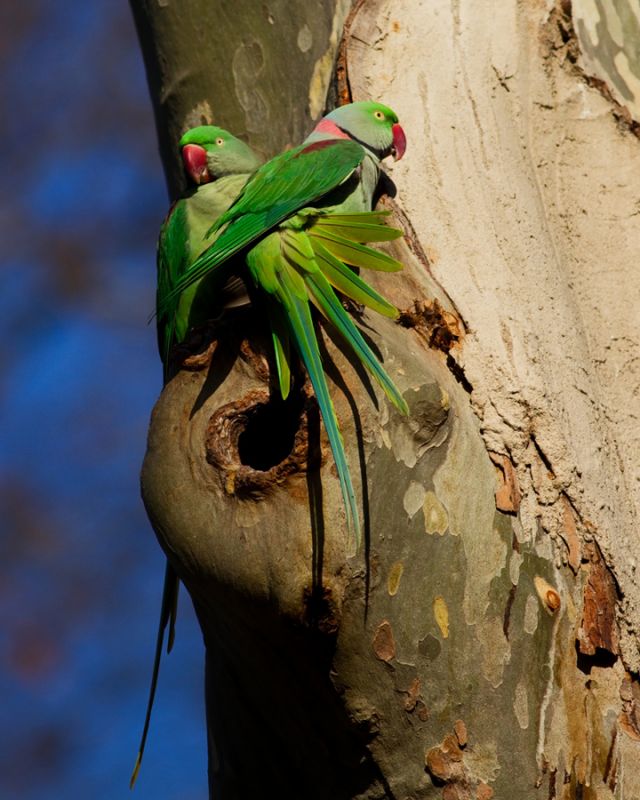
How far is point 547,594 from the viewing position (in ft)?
5.31

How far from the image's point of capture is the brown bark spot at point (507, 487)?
166cm

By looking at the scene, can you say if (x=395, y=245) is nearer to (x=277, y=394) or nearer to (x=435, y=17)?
(x=277, y=394)

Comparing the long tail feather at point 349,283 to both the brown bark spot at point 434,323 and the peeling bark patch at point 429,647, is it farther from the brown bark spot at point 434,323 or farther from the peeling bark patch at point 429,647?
the peeling bark patch at point 429,647

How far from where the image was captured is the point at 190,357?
1760 mm

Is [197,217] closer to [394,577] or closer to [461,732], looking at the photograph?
[394,577]

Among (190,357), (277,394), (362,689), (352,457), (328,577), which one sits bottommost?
(362,689)

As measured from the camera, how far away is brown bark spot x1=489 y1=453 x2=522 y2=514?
65.4 inches

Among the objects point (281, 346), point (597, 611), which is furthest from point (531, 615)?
point (281, 346)

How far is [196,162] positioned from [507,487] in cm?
116

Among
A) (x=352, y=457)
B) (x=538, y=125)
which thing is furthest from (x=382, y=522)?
(x=538, y=125)

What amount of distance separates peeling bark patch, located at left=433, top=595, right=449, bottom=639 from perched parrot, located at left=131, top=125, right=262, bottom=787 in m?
0.64

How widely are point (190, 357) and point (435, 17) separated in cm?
100

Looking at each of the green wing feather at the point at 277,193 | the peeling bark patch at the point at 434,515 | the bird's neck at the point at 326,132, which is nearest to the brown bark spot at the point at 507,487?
the peeling bark patch at the point at 434,515

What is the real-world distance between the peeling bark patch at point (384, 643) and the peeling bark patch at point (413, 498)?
0.17 m
